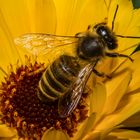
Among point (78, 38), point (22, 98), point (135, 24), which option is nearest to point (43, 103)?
point (22, 98)

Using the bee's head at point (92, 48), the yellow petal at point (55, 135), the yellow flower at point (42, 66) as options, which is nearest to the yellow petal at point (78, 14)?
the yellow flower at point (42, 66)

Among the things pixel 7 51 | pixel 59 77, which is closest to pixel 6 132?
pixel 59 77

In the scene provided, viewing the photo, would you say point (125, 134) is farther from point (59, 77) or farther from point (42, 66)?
point (42, 66)

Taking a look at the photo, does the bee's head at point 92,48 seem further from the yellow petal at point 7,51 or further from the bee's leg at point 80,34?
the yellow petal at point 7,51

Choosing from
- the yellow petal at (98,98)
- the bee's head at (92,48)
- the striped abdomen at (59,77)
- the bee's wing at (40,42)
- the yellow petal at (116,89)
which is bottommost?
the yellow petal at (98,98)

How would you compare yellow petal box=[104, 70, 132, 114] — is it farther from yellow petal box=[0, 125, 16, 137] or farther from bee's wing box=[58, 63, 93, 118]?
yellow petal box=[0, 125, 16, 137]

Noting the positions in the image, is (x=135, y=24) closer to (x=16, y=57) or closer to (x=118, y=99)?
(x=118, y=99)

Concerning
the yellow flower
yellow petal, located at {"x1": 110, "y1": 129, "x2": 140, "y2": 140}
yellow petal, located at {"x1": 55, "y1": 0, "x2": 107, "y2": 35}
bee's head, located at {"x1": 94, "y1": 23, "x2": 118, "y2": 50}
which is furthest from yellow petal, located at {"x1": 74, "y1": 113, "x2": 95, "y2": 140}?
yellow petal, located at {"x1": 55, "y1": 0, "x2": 107, "y2": 35}
